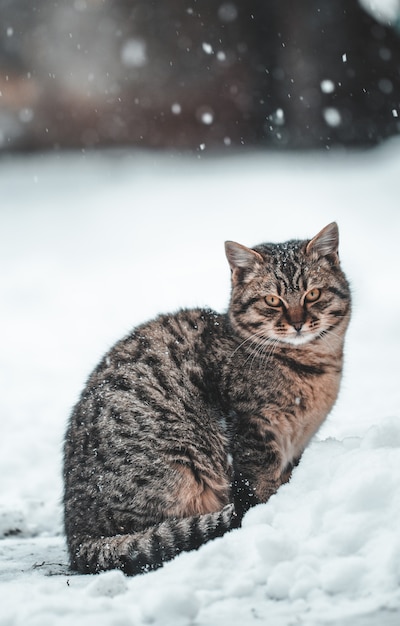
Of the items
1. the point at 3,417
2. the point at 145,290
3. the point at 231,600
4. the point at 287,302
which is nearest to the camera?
the point at 231,600

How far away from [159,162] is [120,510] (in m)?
11.6

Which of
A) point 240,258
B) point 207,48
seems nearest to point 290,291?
point 240,258

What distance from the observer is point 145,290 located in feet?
32.1

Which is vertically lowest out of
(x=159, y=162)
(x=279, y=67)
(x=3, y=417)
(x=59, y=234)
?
(x=3, y=417)

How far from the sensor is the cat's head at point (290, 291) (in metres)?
3.76

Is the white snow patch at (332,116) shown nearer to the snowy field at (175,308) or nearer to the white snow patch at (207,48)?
the snowy field at (175,308)

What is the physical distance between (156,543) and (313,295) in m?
1.46

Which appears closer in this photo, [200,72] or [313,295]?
[313,295]

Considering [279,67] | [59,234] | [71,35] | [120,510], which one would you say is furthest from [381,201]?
[120,510]

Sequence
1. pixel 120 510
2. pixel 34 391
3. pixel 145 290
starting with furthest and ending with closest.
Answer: pixel 145 290, pixel 34 391, pixel 120 510

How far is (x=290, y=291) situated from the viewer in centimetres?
378

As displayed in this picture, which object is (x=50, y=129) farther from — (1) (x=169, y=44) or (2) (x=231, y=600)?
(2) (x=231, y=600)

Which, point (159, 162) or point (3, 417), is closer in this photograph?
point (3, 417)

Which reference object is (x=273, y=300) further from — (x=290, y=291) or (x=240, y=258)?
(x=240, y=258)
